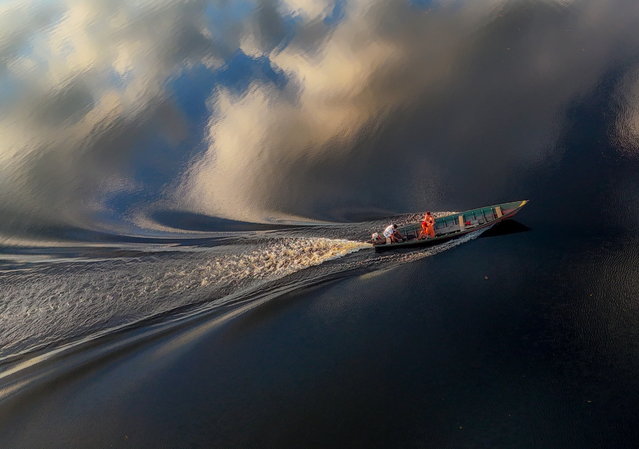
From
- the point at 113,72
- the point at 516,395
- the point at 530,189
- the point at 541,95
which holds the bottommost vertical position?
the point at 516,395

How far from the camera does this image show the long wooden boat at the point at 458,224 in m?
18.0

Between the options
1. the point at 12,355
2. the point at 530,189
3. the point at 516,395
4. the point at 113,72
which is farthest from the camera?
the point at 113,72

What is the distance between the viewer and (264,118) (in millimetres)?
27828

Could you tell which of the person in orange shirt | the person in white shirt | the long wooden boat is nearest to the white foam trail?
the person in white shirt

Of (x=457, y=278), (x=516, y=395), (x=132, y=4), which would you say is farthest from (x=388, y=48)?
(x=132, y=4)

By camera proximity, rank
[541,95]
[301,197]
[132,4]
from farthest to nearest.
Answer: [132,4]
[541,95]
[301,197]

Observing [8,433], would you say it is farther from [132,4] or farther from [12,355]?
[132,4]

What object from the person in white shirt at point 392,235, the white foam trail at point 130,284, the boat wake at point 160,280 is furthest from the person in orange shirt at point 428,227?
the white foam trail at point 130,284

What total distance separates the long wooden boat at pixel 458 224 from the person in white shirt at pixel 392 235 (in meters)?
0.16

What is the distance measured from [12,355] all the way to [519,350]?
17636 millimetres

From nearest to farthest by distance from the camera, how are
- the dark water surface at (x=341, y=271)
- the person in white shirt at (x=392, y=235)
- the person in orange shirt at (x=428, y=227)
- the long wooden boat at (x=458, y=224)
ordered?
the dark water surface at (x=341, y=271), the long wooden boat at (x=458, y=224), the person in orange shirt at (x=428, y=227), the person in white shirt at (x=392, y=235)

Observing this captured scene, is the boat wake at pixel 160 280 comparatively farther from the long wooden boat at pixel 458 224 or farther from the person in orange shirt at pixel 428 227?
the person in orange shirt at pixel 428 227

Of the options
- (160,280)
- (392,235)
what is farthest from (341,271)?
(160,280)

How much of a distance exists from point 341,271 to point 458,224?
16.6 ft
